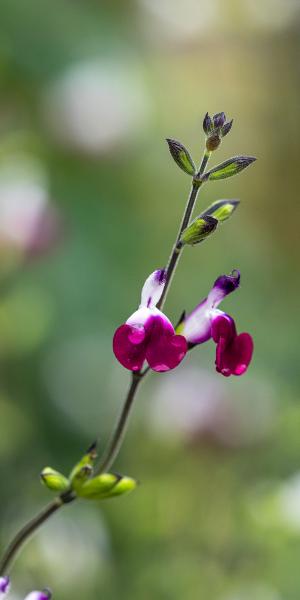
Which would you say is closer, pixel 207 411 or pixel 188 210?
pixel 188 210

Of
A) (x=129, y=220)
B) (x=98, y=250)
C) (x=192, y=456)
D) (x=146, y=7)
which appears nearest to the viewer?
(x=192, y=456)

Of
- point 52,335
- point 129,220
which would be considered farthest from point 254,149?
point 52,335

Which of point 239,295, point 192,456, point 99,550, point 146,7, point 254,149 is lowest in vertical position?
point 99,550

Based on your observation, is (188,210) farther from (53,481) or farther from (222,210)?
(53,481)

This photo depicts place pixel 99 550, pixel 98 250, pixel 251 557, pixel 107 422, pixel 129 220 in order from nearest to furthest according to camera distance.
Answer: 1. pixel 251 557
2. pixel 99 550
3. pixel 107 422
4. pixel 98 250
5. pixel 129 220

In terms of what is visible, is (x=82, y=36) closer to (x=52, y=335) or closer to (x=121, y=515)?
(x=52, y=335)

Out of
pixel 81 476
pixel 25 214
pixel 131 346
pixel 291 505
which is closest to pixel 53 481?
pixel 81 476

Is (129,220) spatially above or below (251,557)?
above
